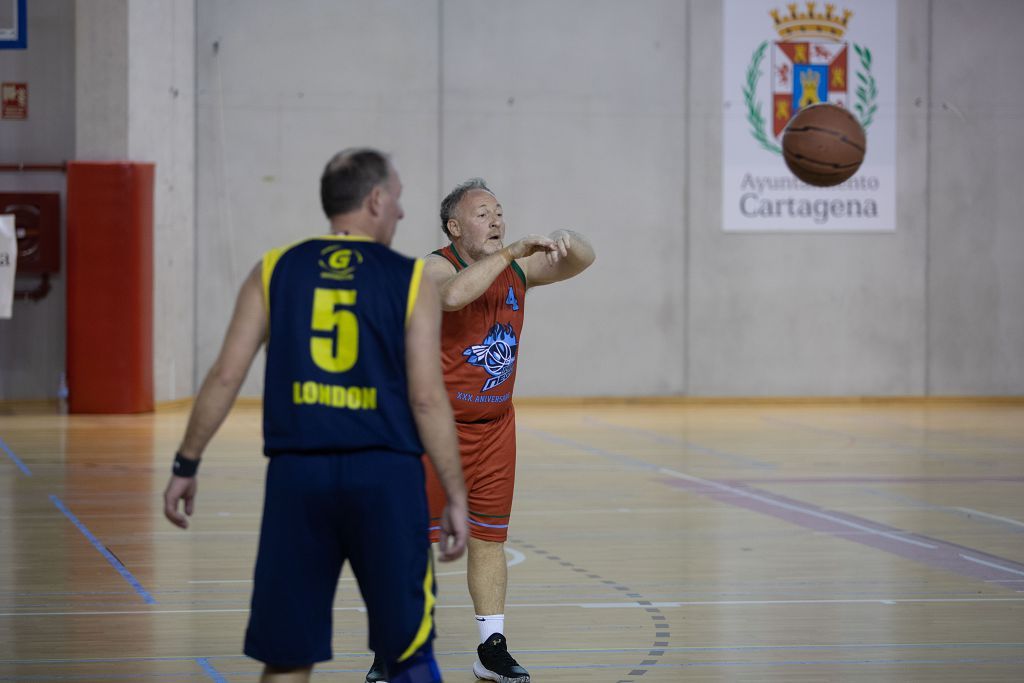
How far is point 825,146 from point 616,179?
8.01m

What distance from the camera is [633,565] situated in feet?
22.0

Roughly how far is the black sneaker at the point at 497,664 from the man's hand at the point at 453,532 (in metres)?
1.53

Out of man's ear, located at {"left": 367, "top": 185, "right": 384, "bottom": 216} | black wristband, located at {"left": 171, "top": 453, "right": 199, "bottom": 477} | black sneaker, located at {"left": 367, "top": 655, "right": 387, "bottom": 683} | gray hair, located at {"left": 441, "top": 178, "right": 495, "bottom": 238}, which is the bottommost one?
black sneaker, located at {"left": 367, "top": 655, "right": 387, "bottom": 683}

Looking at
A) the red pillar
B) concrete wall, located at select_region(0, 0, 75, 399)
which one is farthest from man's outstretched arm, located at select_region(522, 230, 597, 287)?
concrete wall, located at select_region(0, 0, 75, 399)

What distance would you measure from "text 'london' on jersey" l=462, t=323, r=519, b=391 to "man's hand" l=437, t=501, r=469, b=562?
166 centimetres

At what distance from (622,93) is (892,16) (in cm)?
347

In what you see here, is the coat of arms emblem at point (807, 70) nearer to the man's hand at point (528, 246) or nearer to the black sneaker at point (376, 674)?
the man's hand at point (528, 246)

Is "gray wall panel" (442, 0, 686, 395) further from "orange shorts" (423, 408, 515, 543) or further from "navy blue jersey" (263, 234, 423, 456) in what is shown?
"navy blue jersey" (263, 234, 423, 456)

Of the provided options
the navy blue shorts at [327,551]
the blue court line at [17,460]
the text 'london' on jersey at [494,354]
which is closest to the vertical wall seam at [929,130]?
the blue court line at [17,460]

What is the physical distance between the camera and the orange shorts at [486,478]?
15.5ft

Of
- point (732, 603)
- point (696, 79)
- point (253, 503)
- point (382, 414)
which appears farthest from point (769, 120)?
point (382, 414)

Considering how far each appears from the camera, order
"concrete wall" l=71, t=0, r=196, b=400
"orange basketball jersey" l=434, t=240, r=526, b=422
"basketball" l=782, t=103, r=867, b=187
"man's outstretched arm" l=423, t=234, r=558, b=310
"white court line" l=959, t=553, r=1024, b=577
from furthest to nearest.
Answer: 1. "concrete wall" l=71, t=0, r=196, b=400
2. "basketball" l=782, t=103, r=867, b=187
3. "white court line" l=959, t=553, r=1024, b=577
4. "orange basketball jersey" l=434, t=240, r=526, b=422
5. "man's outstretched arm" l=423, t=234, r=558, b=310

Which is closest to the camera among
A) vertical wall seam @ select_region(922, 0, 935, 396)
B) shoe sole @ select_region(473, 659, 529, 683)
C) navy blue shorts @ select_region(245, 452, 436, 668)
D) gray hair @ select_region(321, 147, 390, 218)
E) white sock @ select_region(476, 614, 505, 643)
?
navy blue shorts @ select_region(245, 452, 436, 668)

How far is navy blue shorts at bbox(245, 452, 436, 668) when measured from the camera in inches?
119
